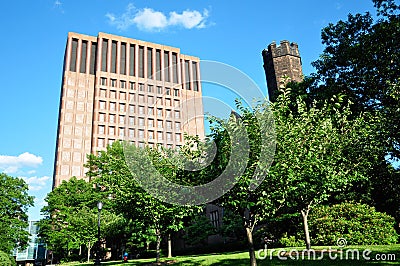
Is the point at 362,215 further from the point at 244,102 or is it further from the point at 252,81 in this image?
the point at 252,81

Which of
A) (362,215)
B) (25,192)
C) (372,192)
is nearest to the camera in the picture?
(362,215)

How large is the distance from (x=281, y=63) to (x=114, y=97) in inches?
1892

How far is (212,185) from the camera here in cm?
1103

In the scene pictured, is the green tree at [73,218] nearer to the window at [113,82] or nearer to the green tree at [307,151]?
the green tree at [307,151]

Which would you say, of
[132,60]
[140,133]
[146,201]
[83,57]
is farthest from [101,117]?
[146,201]

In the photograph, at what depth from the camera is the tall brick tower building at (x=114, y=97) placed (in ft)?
242

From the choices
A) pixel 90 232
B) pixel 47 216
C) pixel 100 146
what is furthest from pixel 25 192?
pixel 100 146

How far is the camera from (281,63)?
149 ft

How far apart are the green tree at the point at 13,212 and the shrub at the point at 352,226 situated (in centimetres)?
3725

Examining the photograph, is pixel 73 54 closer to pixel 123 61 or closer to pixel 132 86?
pixel 123 61

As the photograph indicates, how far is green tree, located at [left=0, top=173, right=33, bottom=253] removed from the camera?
40.9 meters

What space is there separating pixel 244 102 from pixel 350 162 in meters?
10.1

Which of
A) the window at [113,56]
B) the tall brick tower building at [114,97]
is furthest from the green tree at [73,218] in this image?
the window at [113,56]

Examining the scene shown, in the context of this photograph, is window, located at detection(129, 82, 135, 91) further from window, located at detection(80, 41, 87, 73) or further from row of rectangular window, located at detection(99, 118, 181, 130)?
window, located at detection(80, 41, 87, 73)
